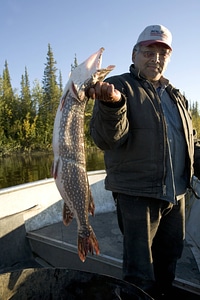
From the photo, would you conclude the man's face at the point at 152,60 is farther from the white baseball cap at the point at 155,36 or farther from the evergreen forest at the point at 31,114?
the evergreen forest at the point at 31,114

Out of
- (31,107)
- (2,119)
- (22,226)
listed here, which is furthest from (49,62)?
(22,226)

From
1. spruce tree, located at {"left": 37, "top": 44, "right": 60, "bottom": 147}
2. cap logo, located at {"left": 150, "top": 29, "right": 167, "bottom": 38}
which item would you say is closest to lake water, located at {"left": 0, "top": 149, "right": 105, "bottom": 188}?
cap logo, located at {"left": 150, "top": 29, "right": 167, "bottom": 38}

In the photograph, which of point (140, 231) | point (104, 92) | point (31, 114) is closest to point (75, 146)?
point (104, 92)

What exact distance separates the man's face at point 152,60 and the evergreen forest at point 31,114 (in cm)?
4548

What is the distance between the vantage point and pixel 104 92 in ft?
6.72

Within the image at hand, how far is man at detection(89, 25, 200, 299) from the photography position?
2.48 meters

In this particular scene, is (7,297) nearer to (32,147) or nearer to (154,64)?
(154,64)

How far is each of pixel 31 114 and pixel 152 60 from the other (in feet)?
174

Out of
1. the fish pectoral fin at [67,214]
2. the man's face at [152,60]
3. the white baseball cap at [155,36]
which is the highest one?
the white baseball cap at [155,36]

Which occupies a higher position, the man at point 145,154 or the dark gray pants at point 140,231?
the man at point 145,154

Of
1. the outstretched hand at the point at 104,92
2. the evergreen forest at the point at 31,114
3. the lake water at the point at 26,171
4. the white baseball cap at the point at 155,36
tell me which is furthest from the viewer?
the evergreen forest at the point at 31,114

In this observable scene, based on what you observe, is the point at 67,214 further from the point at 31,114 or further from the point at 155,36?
the point at 31,114

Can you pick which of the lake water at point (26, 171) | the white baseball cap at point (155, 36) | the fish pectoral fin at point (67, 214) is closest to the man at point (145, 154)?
the white baseball cap at point (155, 36)

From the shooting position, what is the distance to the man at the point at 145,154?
8.15 feet
